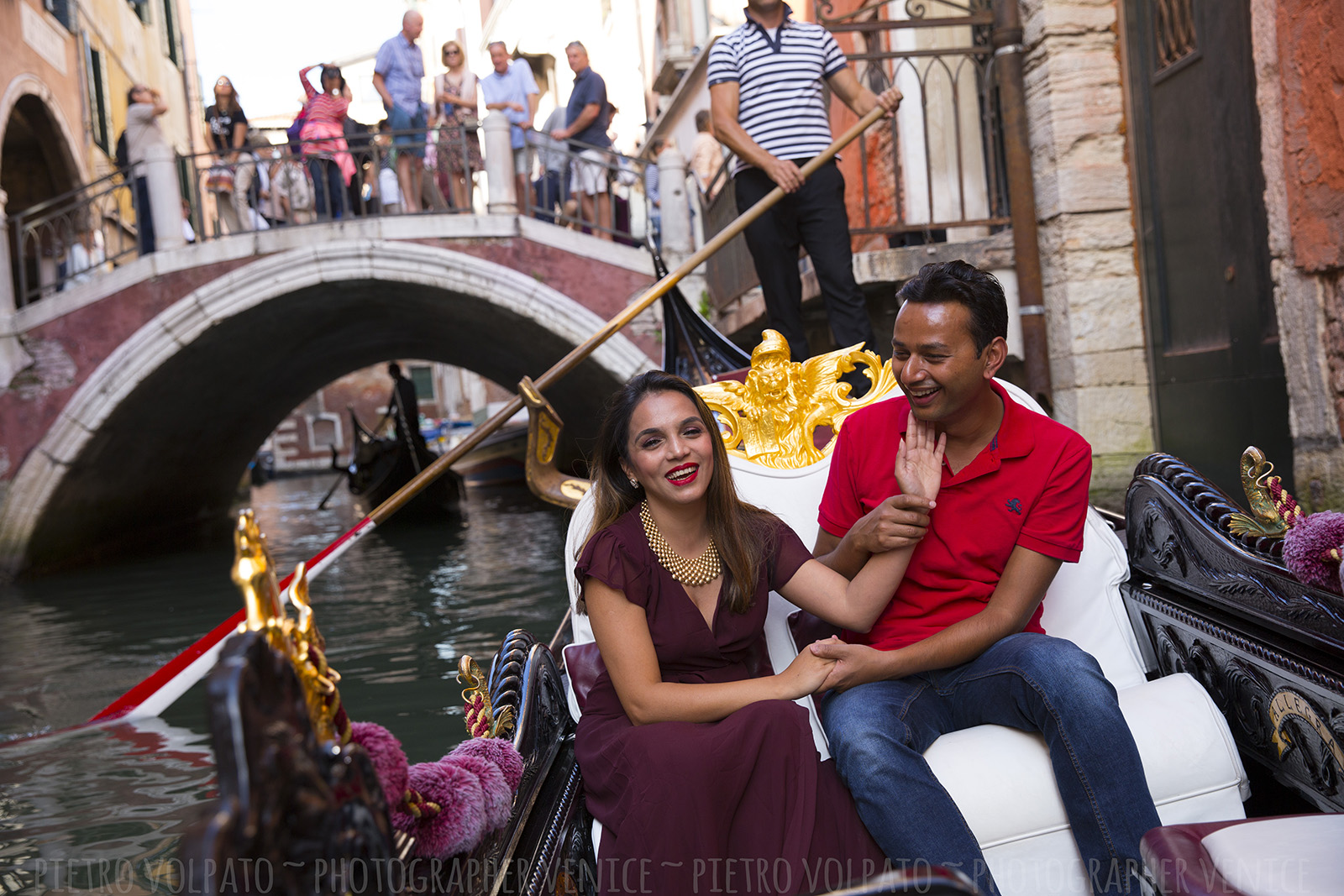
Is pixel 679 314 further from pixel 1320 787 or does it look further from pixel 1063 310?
pixel 1320 787

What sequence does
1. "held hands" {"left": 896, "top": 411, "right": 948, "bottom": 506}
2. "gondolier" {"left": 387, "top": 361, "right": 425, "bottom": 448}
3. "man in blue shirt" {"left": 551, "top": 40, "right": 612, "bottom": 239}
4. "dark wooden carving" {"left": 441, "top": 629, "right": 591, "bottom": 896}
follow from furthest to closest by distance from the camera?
"gondolier" {"left": 387, "top": 361, "right": 425, "bottom": 448} < "man in blue shirt" {"left": 551, "top": 40, "right": 612, "bottom": 239} < "held hands" {"left": 896, "top": 411, "right": 948, "bottom": 506} < "dark wooden carving" {"left": 441, "top": 629, "right": 591, "bottom": 896}

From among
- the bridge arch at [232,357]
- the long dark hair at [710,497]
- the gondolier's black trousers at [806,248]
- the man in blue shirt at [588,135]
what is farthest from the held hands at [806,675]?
the man in blue shirt at [588,135]

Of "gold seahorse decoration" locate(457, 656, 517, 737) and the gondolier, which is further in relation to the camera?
the gondolier

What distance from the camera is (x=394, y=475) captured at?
977 cm

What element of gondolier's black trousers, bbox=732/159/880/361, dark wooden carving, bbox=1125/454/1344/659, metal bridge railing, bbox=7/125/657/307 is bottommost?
dark wooden carving, bbox=1125/454/1344/659

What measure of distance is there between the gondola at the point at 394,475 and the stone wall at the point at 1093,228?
21.7 ft

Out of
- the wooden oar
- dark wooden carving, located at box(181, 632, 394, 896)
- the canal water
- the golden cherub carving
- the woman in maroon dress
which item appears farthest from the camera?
the canal water

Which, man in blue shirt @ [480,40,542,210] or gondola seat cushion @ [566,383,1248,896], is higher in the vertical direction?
man in blue shirt @ [480,40,542,210]

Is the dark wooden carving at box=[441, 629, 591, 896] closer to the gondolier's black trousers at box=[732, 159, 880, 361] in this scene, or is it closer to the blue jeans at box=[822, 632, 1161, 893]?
the blue jeans at box=[822, 632, 1161, 893]

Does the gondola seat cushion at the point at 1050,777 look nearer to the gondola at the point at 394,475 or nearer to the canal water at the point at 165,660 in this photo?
the canal water at the point at 165,660

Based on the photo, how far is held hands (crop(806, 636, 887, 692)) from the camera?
132 cm

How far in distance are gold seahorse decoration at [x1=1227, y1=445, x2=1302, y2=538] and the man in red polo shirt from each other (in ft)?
0.79

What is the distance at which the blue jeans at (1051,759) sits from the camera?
1.17 metres

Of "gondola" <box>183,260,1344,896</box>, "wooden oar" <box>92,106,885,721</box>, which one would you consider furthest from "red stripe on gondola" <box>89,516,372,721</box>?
"gondola" <box>183,260,1344,896</box>
